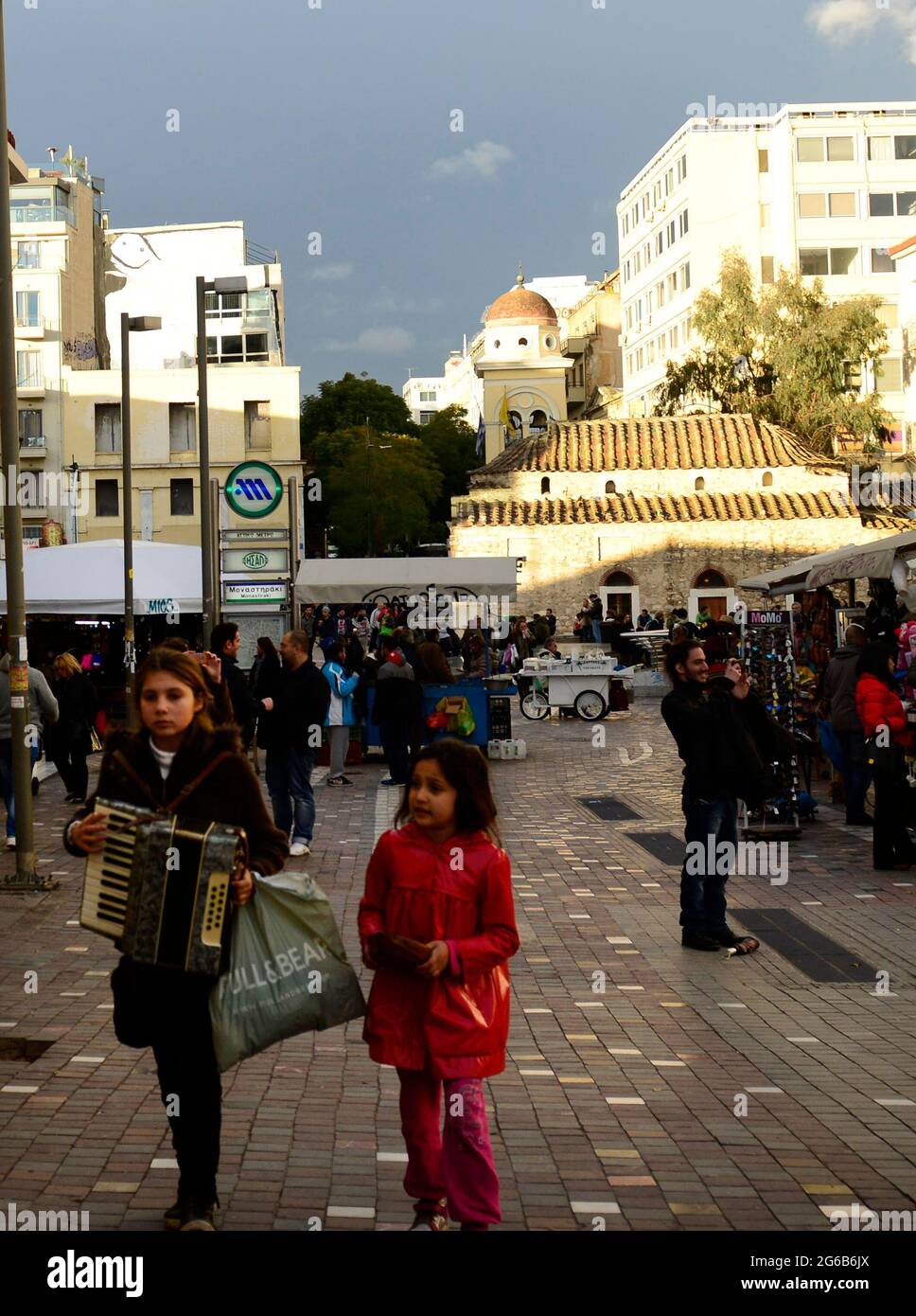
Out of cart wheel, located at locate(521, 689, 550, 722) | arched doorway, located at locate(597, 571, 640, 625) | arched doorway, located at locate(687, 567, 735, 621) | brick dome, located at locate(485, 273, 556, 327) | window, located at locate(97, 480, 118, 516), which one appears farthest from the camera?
brick dome, located at locate(485, 273, 556, 327)

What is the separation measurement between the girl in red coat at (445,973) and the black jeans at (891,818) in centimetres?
844

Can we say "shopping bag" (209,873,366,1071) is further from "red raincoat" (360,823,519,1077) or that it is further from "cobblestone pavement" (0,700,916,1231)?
"cobblestone pavement" (0,700,916,1231)

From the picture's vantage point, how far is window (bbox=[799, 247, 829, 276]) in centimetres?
7812

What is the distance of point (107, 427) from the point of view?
210ft

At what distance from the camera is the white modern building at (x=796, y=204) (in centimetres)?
7769

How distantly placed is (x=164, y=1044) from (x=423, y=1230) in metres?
0.91

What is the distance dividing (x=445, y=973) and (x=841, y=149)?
78.7m

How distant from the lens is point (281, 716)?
523 inches

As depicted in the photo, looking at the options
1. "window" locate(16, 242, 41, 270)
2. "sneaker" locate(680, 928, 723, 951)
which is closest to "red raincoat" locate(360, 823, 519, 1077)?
"sneaker" locate(680, 928, 723, 951)

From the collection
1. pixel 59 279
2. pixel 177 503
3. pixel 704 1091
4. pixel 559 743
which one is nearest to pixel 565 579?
pixel 177 503

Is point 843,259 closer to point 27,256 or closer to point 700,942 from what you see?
point 27,256

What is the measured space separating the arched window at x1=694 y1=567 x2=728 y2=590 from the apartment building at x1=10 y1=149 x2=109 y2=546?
23081 mm

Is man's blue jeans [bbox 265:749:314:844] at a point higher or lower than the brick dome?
lower

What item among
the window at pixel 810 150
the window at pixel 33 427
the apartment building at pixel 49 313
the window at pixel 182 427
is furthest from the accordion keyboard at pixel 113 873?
the window at pixel 810 150
